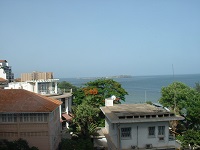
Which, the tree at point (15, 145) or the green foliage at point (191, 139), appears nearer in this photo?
the tree at point (15, 145)

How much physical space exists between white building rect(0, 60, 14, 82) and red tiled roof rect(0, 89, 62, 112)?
76.8 feet

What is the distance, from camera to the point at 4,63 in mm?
48719

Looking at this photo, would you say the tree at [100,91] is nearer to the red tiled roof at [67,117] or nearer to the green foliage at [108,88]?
the green foliage at [108,88]

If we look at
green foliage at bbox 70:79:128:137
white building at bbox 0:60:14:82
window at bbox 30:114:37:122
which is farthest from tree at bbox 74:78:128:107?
window at bbox 30:114:37:122

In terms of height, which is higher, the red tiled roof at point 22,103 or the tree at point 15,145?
the red tiled roof at point 22,103

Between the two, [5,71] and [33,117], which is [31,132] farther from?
[5,71]

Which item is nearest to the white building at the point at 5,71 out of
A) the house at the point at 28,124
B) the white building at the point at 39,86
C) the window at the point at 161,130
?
the white building at the point at 39,86

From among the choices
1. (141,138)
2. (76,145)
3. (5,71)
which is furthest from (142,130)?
(5,71)

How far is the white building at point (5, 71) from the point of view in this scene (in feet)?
148

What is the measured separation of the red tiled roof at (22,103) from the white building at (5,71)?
23.4m

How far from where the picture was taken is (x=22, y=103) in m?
21.2

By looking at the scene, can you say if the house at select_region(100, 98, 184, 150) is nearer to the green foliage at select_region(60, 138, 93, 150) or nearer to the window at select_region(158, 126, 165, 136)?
the window at select_region(158, 126, 165, 136)

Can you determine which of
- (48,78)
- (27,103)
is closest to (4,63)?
(48,78)

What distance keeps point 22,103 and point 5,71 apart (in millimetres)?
27260
